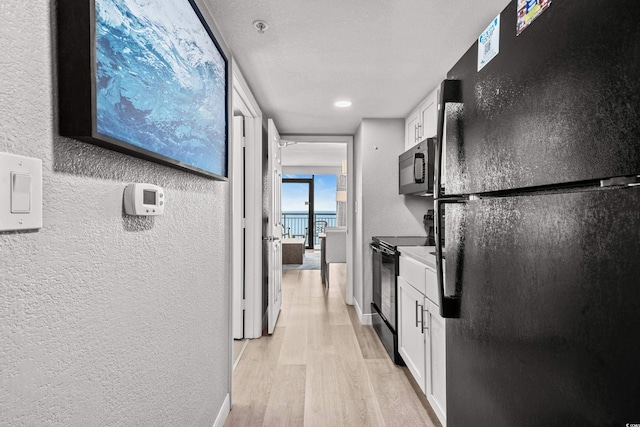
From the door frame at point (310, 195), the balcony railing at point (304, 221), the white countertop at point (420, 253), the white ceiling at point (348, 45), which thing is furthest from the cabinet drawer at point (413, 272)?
the balcony railing at point (304, 221)

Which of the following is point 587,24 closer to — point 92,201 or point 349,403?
point 92,201

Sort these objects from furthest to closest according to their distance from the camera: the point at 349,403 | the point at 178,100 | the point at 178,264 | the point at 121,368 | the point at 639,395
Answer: the point at 349,403, the point at 178,264, the point at 178,100, the point at 121,368, the point at 639,395

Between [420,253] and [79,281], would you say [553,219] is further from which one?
[420,253]

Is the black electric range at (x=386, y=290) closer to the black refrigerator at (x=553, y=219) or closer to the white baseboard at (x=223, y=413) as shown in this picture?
the white baseboard at (x=223, y=413)

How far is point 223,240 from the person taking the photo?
2037 millimetres

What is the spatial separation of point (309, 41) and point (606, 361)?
1950 millimetres

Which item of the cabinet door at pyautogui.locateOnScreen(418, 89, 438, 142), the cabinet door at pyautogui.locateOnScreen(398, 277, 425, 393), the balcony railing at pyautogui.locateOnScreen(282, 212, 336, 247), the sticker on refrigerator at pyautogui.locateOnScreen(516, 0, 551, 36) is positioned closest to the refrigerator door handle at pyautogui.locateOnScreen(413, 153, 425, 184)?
the cabinet door at pyautogui.locateOnScreen(418, 89, 438, 142)

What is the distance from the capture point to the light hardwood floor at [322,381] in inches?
80.5

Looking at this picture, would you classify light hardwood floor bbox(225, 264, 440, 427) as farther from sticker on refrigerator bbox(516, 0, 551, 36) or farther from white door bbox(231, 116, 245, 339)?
sticker on refrigerator bbox(516, 0, 551, 36)

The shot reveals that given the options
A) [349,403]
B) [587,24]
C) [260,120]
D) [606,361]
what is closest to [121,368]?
[606,361]

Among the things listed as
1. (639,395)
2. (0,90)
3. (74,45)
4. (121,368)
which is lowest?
(121,368)

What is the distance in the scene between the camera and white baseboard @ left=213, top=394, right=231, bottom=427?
190cm

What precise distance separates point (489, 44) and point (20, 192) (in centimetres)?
100

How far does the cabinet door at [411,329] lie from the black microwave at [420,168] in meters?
0.78
